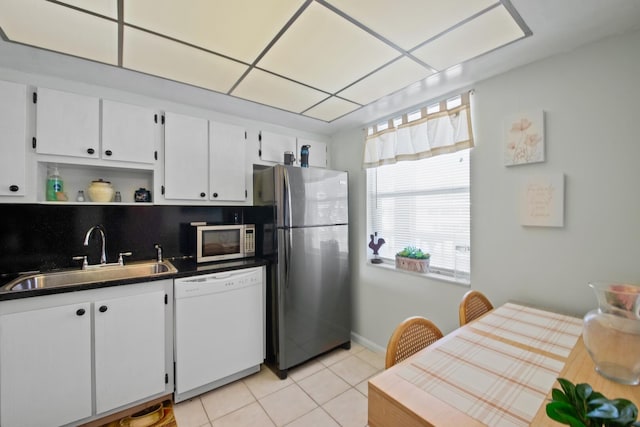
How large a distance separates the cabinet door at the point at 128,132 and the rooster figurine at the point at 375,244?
7.03 ft

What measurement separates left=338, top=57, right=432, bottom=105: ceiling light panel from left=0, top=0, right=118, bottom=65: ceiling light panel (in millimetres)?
1496

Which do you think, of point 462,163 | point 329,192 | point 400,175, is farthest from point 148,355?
point 462,163

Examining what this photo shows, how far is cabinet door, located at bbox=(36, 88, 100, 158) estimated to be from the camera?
1.72m

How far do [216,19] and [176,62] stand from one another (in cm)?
54

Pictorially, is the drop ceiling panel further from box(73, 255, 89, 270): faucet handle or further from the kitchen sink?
box(73, 255, 89, 270): faucet handle

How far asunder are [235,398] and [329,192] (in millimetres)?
1876

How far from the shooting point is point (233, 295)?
2104mm

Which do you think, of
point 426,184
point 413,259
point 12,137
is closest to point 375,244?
point 413,259

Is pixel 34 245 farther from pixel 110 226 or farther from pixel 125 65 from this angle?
pixel 125 65

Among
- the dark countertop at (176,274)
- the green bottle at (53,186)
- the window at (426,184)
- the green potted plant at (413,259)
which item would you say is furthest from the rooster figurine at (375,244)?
the green bottle at (53,186)

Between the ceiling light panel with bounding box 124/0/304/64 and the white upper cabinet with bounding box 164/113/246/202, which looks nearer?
the ceiling light panel with bounding box 124/0/304/64

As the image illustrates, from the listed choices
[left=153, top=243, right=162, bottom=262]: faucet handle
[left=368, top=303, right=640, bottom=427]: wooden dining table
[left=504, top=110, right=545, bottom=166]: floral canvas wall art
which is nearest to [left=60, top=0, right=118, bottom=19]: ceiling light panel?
[left=153, top=243, right=162, bottom=262]: faucet handle

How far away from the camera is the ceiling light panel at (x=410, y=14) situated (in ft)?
3.87

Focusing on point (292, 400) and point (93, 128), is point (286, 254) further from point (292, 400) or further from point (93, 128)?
point (93, 128)
